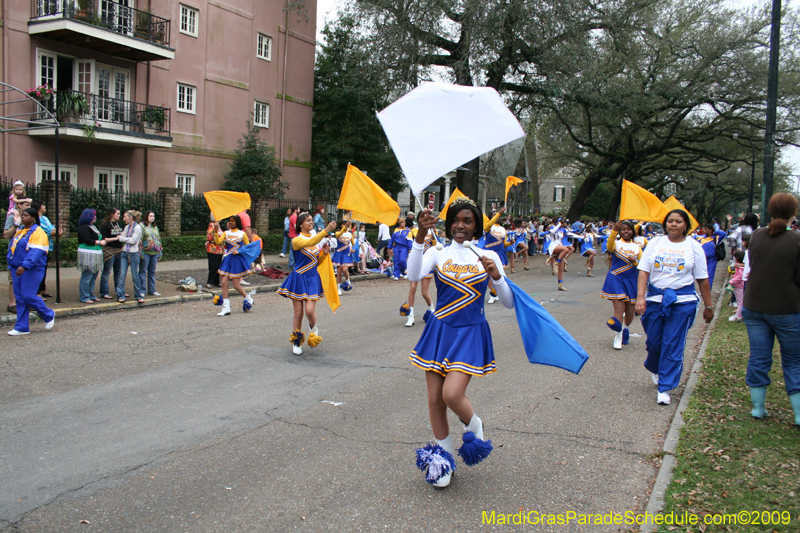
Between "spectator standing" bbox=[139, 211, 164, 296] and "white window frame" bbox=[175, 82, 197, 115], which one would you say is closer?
"spectator standing" bbox=[139, 211, 164, 296]

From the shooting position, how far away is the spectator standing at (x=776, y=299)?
516 cm

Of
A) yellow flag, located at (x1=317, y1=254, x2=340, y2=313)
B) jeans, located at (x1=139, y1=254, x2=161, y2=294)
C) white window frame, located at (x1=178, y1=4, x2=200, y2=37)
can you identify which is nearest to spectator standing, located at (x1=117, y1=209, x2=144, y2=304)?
jeans, located at (x1=139, y1=254, x2=161, y2=294)

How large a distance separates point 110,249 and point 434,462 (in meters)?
9.70

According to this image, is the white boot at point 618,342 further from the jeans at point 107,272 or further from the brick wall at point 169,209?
the brick wall at point 169,209

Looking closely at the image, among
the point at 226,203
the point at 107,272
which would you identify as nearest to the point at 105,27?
the point at 107,272

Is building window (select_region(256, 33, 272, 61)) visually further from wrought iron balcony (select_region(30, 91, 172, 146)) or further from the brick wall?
the brick wall

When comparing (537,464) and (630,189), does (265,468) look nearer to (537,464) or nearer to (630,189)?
(537,464)

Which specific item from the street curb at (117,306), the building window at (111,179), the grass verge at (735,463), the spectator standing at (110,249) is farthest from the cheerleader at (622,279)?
the building window at (111,179)

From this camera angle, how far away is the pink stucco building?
18250 mm

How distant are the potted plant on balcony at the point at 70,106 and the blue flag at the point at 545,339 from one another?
1802 centimetres

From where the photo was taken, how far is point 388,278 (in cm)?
1847

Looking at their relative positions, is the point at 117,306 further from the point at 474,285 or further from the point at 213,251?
the point at 474,285

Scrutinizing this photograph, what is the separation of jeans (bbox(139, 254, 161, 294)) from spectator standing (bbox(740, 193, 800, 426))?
10483 millimetres

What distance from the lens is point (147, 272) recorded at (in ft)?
41.0
